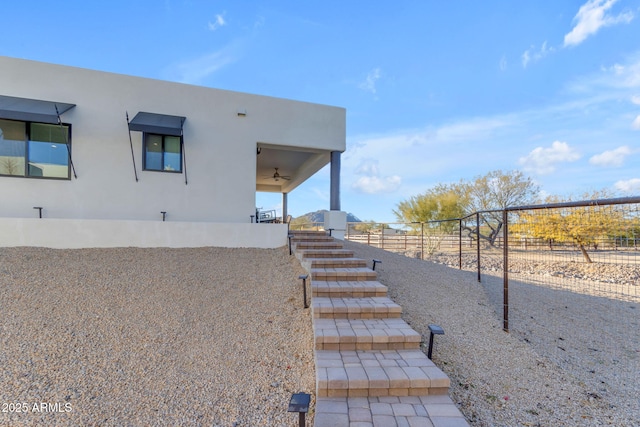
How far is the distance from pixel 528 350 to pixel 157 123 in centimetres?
822

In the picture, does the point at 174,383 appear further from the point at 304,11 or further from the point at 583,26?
the point at 583,26

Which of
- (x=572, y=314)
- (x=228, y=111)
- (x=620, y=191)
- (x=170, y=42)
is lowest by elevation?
(x=572, y=314)

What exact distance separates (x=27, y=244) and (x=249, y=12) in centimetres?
811

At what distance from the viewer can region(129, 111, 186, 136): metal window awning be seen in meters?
6.71

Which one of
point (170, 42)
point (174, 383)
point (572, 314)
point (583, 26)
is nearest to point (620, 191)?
point (583, 26)

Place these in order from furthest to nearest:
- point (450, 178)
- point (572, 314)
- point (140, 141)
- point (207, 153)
→ 1. point (450, 178)
2. point (207, 153)
3. point (140, 141)
4. point (572, 314)

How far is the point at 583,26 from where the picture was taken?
9.08 meters

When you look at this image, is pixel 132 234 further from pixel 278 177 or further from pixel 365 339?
pixel 278 177

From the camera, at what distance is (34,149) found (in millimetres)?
6770

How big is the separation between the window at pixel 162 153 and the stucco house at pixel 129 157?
23 mm

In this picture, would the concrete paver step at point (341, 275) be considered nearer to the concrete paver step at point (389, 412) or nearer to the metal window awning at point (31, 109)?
the concrete paver step at point (389, 412)

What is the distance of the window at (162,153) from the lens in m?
7.46

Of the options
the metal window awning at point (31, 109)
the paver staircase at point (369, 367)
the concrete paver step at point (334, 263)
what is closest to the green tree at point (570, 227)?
the concrete paver step at point (334, 263)

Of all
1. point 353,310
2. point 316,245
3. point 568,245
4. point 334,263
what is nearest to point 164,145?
point 316,245
